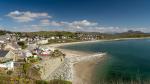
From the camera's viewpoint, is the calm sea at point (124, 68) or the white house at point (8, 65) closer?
the white house at point (8, 65)

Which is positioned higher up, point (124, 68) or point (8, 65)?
point (8, 65)

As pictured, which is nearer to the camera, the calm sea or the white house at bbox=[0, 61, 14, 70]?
the white house at bbox=[0, 61, 14, 70]

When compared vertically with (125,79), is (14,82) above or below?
above

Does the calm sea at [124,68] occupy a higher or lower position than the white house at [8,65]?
lower

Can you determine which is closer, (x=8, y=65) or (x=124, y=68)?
(x=8, y=65)

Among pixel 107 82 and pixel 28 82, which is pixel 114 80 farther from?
pixel 28 82

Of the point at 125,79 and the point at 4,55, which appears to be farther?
the point at 4,55

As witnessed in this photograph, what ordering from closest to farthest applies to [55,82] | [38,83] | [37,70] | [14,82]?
[14,82] < [38,83] < [55,82] < [37,70]

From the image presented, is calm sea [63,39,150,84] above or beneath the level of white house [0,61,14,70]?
beneath

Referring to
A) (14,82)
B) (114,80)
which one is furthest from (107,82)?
(14,82)

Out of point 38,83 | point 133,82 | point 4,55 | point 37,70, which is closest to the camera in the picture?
point 38,83
